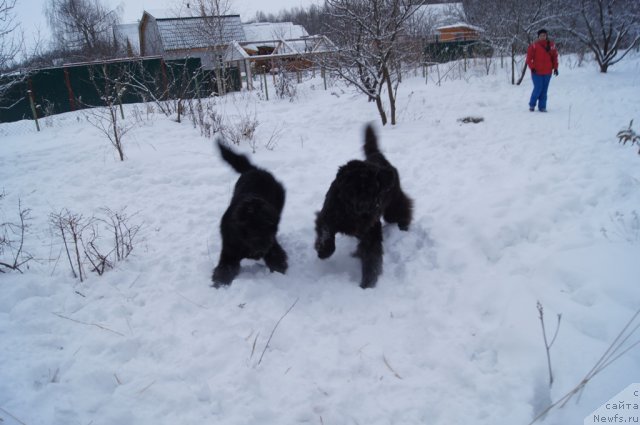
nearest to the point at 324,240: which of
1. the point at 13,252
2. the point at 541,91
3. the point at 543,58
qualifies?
the point at 13,252

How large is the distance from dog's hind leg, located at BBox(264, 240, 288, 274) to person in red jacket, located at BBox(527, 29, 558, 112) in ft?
27.4

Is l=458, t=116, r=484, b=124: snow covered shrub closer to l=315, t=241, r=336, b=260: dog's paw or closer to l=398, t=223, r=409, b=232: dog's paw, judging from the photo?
l=398, t=223, r=409, b=232: dog's paw

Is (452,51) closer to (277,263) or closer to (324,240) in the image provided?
(324,240)

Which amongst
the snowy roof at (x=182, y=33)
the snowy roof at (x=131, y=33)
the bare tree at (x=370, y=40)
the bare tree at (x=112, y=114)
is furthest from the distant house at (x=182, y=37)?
the bare tree at (x=370, y=40)

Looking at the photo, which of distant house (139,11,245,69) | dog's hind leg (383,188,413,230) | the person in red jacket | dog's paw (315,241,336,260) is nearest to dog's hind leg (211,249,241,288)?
dog's paw (315,241,336,260)

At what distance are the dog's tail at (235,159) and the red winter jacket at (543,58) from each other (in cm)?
842

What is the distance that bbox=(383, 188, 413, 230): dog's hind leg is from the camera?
4098mm

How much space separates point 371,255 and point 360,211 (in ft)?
1.65

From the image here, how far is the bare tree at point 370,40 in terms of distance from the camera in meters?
8.07

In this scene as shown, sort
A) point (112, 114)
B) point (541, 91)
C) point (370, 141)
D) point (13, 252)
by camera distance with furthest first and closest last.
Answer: point (541, 91), point (112, 114), point (370, 141), point (13, 252)

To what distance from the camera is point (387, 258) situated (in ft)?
12.1

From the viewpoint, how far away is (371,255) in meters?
3.31

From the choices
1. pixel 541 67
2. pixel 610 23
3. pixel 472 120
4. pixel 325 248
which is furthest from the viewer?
pixel 610 23

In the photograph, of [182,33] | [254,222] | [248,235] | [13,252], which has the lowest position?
[13,252]
